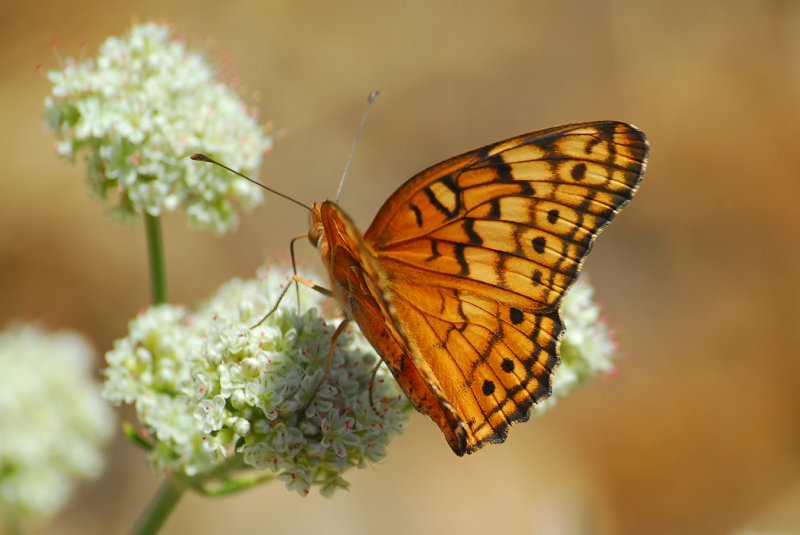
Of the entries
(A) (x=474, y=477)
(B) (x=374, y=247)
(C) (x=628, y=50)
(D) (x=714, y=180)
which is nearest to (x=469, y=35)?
(C) (x=628, y=50)

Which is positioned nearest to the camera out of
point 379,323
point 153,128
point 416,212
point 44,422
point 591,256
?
point 379,323

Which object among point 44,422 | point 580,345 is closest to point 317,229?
point 580,345

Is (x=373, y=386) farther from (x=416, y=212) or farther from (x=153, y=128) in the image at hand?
(x=153, y=128)

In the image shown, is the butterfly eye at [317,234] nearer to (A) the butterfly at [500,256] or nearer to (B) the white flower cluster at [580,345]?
(A) the butterfly at [500,256]

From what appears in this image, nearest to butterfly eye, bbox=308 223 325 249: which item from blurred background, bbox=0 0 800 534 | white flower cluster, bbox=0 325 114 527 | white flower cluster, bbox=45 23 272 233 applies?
white flower cluster, bbox=45 23 272 233

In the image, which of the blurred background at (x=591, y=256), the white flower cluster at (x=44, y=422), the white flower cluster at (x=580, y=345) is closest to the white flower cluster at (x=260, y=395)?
the white flower cluster at (x=580, y=345)
